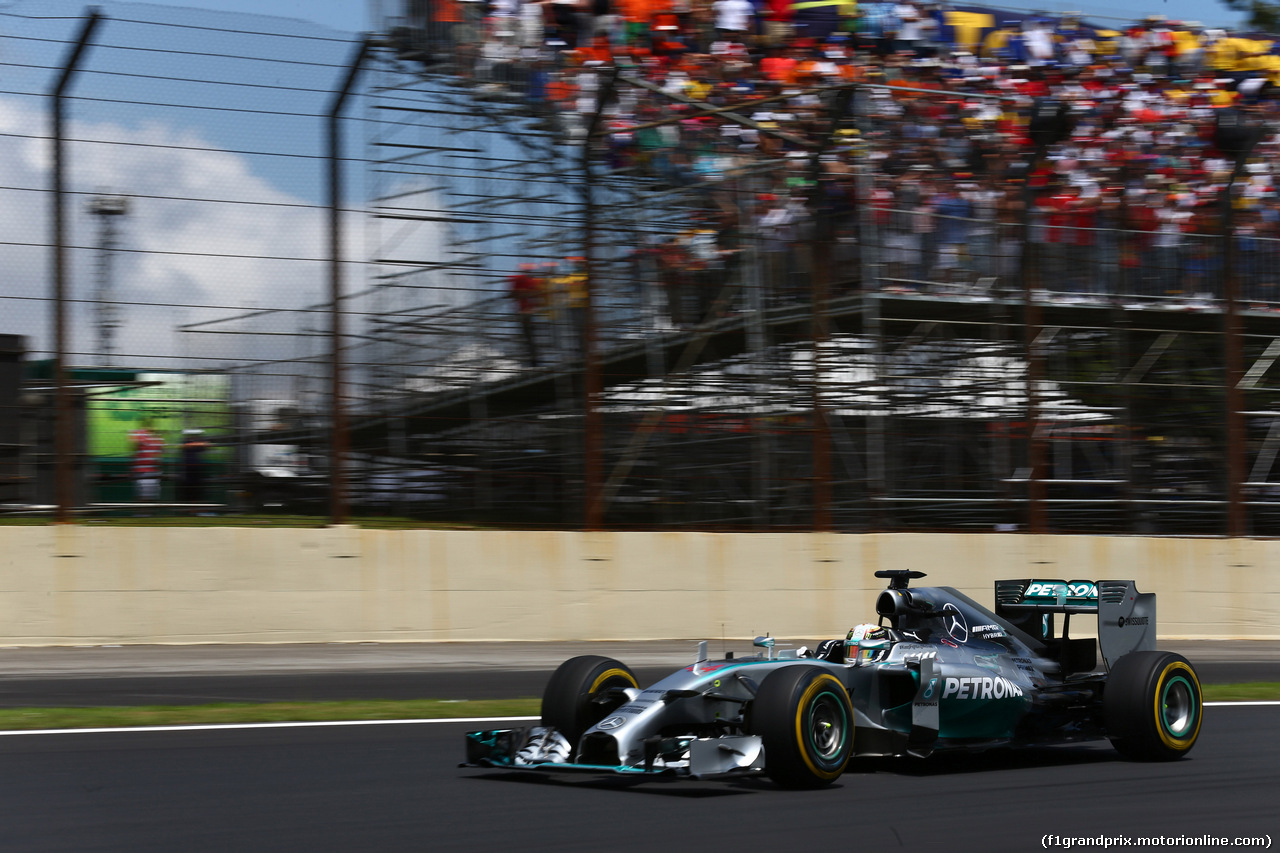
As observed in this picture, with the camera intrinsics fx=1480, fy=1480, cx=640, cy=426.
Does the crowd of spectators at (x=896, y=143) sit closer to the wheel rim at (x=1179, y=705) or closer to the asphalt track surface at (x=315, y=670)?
the asphalt track surface at (x=315, y=670)

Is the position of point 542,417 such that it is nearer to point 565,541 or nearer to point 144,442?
point 565,541

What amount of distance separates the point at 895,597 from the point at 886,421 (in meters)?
7.94

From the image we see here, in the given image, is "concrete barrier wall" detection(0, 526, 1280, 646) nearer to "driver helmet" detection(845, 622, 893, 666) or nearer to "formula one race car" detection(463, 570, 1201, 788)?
"formula one race car" detection(463, 570, 1201, 788)

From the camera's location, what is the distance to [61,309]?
12.3m

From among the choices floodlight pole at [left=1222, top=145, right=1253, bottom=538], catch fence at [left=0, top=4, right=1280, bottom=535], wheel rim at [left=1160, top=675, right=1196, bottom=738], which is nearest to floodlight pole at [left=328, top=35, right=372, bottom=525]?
catch fence at [left=0, top=4, right=1280, bottom=535]

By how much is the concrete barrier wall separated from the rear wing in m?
Result: 6.20

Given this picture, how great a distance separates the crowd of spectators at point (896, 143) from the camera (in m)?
14.8

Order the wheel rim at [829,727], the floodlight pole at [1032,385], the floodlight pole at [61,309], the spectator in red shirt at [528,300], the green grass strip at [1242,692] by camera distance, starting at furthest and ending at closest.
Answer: the floodlight pole at [1032,385]
the spectator in red shirt at [528,300]
the floodlight pole at [61,309]
the green grass strip at [1242,692]
the wheel rim at [829,727]

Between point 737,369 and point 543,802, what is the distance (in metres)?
9.11

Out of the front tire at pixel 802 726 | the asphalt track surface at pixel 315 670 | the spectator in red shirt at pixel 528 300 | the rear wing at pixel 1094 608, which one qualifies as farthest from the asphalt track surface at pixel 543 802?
the spectator in red shirt at pixel 528 300

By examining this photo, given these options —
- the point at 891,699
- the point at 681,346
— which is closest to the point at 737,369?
the point at 681,346

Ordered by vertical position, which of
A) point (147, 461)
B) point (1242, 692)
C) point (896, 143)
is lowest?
point (1242, 692)

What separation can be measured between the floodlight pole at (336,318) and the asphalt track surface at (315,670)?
1.39 m

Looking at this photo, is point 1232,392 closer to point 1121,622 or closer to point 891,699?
point 1121,622
